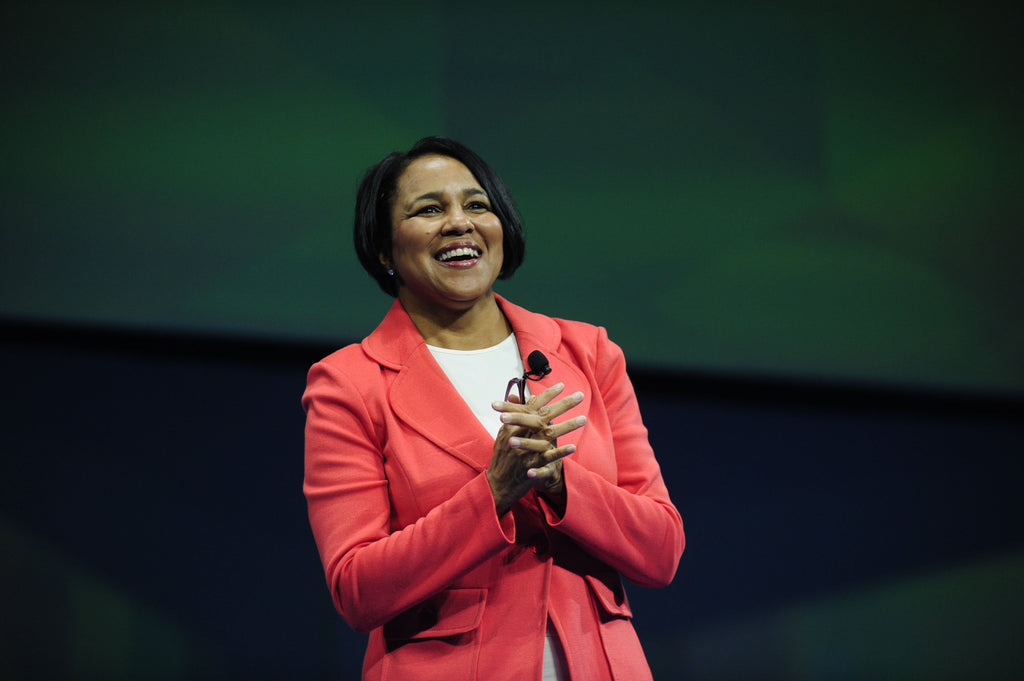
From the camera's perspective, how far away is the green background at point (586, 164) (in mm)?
2410

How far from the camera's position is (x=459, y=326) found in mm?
1470

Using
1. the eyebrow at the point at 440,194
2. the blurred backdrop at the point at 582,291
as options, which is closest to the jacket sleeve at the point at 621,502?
the eyebrow at the point at 440,194

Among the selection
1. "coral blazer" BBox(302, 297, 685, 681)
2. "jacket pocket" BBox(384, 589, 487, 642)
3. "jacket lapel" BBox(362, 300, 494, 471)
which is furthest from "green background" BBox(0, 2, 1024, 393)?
"jacket pocket" BBox(384, 589, 487, 642)

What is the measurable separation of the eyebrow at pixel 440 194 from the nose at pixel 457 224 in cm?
4

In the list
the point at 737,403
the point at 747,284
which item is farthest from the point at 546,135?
the point at 737,403

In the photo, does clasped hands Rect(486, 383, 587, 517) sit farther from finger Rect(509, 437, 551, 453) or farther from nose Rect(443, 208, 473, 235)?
nose Rect(443, 208, 473, 235)

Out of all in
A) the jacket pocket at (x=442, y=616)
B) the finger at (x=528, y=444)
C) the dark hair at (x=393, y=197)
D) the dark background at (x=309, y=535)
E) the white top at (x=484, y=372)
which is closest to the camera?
the finger at (x=528, y=444)

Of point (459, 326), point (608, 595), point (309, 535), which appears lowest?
point (309, 535)

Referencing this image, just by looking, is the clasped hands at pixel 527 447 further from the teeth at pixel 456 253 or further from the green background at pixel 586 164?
the green background at pixel 586 164

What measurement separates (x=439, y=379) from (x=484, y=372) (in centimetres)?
10

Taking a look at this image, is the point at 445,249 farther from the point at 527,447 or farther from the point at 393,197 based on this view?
the point at 527,447

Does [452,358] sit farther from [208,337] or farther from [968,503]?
[968,503]

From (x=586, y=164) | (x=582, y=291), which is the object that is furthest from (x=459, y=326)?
(x=586, y=164)

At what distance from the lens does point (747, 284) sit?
2566 millimetres
